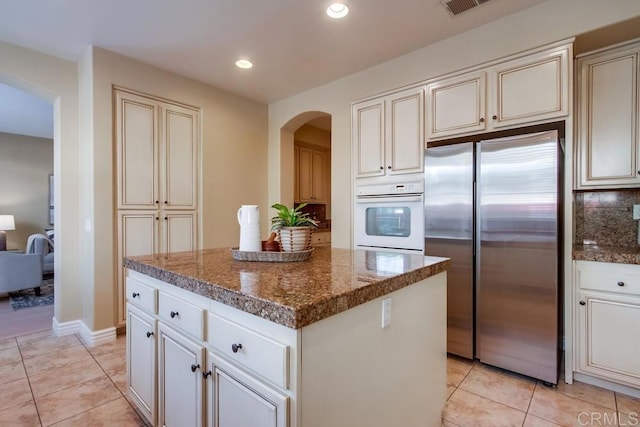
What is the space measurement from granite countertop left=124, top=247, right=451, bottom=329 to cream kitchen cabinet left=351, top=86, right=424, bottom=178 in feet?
4.74

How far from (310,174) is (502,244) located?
3.49 m

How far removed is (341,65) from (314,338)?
9.65ft

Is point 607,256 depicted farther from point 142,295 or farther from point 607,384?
point 142,295

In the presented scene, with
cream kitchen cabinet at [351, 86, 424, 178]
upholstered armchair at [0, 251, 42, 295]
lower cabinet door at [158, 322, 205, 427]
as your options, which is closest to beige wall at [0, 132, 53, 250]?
upholstered armchair at [0, 251, 42, 295]

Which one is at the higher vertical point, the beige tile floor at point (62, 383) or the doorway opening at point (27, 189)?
the doorway opening at point (27, 189)

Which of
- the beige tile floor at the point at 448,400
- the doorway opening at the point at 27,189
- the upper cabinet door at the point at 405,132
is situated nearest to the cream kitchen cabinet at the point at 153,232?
the beige tile floor at the point at 448,400

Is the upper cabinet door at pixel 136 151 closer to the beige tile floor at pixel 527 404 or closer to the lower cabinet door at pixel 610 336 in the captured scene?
the beige tile floor at pixel 527 404

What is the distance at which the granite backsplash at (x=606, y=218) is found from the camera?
237cm

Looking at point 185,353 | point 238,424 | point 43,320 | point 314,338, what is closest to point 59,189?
point 43,320

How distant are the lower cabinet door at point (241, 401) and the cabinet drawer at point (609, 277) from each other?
2.18 metres

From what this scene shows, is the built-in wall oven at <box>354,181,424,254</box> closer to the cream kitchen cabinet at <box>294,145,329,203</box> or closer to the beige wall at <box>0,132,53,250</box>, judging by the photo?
the cream kitchen cabinet at <box>294,145,329,203</box>

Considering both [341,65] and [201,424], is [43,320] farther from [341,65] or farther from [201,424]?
[341,65]

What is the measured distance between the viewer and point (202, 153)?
361cm

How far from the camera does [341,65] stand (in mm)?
3180
